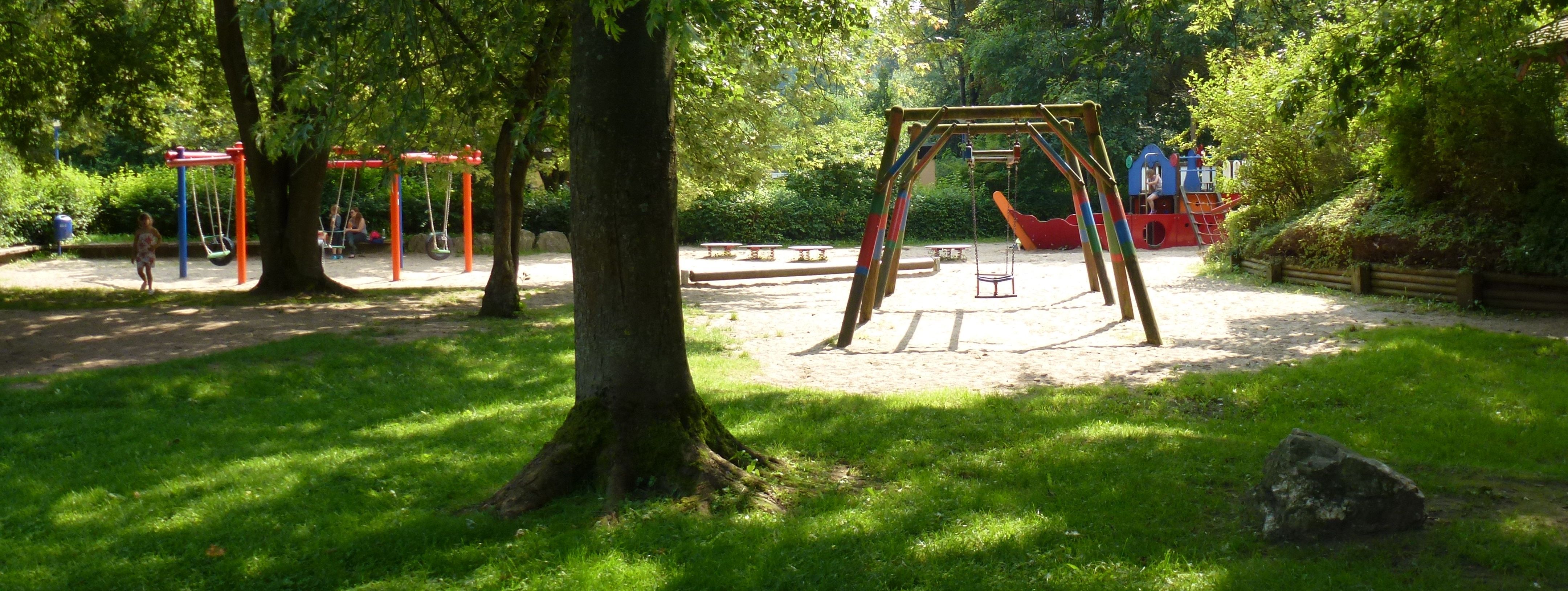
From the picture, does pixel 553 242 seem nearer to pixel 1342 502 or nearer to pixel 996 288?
pixel 996 288

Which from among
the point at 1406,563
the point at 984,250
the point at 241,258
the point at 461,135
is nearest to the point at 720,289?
the point at 461,135

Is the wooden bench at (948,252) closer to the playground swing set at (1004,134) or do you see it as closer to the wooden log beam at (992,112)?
the playground swing set at (1004,134)

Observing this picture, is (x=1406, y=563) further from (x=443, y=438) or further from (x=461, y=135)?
(x=461, y=135)

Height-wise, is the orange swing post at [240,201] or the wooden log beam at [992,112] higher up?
the wooden log beam at [992,112]

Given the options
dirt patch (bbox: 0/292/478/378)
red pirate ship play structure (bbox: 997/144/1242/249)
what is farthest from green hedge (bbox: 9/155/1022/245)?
dirt patch (bbox: 0/292/478/378)

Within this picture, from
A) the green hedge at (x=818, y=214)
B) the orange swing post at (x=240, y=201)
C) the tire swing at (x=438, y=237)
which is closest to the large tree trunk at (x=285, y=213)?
the orange swing post at (x=240, y=201)

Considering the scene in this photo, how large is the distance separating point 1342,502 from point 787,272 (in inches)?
637

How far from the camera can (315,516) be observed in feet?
17.7

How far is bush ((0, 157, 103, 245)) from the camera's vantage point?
998 inches

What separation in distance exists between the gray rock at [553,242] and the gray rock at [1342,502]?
25677mm

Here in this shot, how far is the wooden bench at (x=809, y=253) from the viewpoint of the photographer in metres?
26.8

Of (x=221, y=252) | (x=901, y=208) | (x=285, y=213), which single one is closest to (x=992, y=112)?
(x=901, y=208)

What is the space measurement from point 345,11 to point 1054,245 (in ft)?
77.2

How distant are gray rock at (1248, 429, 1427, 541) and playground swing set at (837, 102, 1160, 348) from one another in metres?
6.60
